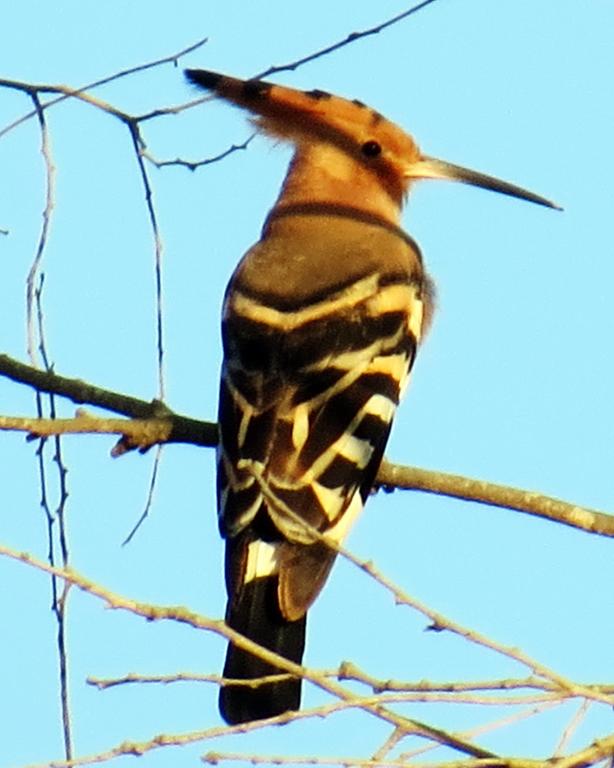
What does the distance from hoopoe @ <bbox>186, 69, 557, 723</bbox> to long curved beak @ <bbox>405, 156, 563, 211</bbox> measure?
0.27 m

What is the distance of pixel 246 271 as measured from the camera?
13.9 feet

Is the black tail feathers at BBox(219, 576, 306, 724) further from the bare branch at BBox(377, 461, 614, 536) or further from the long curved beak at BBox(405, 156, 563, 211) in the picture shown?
the long curved beak at BBox(405, 156, 563, 211)

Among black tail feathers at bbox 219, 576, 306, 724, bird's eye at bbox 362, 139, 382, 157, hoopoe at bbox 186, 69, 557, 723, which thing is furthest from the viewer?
bird's eye at bbox 362, 139, 382, 157

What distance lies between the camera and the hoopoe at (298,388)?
3.45 m

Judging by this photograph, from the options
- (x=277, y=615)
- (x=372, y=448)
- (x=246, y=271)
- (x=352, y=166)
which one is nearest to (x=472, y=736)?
(x=277, y=615)

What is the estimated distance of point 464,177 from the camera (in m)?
5.15

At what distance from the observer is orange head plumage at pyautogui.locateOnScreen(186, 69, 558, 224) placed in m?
4.84

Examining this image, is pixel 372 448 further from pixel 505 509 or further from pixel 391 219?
pixel 391 219

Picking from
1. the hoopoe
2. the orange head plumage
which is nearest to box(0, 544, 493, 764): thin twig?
the hoopoe

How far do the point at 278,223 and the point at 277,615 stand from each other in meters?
1.49

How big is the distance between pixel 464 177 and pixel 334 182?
47cm

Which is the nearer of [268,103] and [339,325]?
[339,325]

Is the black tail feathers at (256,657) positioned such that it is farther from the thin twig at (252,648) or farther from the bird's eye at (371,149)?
the bird's eye at (371,149)

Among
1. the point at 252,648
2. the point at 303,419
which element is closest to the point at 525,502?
the point at 303,419
